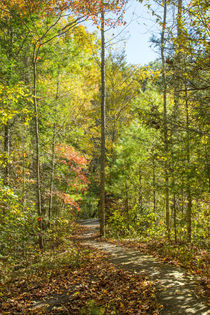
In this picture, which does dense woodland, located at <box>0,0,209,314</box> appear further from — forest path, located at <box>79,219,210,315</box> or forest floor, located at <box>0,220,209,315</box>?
forest path, located at <box>79,219,210,315</box>

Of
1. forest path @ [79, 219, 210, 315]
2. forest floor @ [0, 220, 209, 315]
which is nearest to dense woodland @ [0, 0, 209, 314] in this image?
forest floor @ [0, 220, 209, 315]

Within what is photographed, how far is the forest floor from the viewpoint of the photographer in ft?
12.2

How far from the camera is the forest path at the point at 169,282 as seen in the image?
11.7ft

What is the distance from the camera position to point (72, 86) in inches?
534

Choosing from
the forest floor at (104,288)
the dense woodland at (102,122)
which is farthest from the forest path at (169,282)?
the dense woodland at (102,122)

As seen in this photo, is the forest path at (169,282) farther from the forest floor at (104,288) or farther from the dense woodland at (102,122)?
the dense woodland at (102,122)

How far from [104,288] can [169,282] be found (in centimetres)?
133

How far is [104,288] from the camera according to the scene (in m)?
4.58

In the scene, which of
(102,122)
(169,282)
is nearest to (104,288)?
(169,282)

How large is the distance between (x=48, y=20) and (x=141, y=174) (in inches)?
347

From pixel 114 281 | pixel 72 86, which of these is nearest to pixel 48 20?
pixel 72 86

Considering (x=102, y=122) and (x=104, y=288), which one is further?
(x=102, y=122)

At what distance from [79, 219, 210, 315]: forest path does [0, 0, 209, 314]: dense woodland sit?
6.64 ft

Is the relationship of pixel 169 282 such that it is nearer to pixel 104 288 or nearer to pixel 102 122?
pixel 104 288
